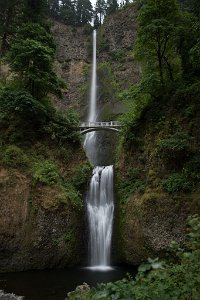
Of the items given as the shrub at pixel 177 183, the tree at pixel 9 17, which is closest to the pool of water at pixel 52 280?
the shrub at pixel 177 183

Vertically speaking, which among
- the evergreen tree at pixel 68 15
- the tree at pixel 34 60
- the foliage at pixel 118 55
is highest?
the evergreen tree at pixel 68 15

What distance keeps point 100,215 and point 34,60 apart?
36.8 ft

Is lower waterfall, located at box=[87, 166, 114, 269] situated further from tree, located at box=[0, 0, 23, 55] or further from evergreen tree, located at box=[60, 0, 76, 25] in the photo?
evergreen tree, located at box=[60, 0, 76, 25]

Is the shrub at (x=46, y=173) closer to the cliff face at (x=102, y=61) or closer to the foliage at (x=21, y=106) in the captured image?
the foliage at (x=21, y=106)

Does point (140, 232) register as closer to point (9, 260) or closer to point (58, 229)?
point (58, 229)

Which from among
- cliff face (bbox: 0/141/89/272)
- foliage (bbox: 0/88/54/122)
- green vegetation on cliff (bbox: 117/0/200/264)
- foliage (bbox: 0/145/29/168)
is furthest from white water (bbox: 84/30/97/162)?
cliff face (bbox: 0/141/89/272)

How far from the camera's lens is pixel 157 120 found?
1997 centimetres

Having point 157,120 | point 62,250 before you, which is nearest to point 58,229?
point 62,250

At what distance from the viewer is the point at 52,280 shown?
15.3 meters

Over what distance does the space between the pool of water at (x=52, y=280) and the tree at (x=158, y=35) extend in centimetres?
1197

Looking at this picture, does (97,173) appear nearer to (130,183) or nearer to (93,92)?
(130,183)

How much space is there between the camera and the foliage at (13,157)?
19641 mm

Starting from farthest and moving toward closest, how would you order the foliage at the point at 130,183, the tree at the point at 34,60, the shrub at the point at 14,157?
the tree at the point at 34,60
the shrub at the point at 14,157
the foliage at the point at 130,183

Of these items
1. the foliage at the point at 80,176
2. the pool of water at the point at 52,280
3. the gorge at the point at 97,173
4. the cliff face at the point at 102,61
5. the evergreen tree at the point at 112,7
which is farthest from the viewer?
the evergreen tree at the point at 112,7
